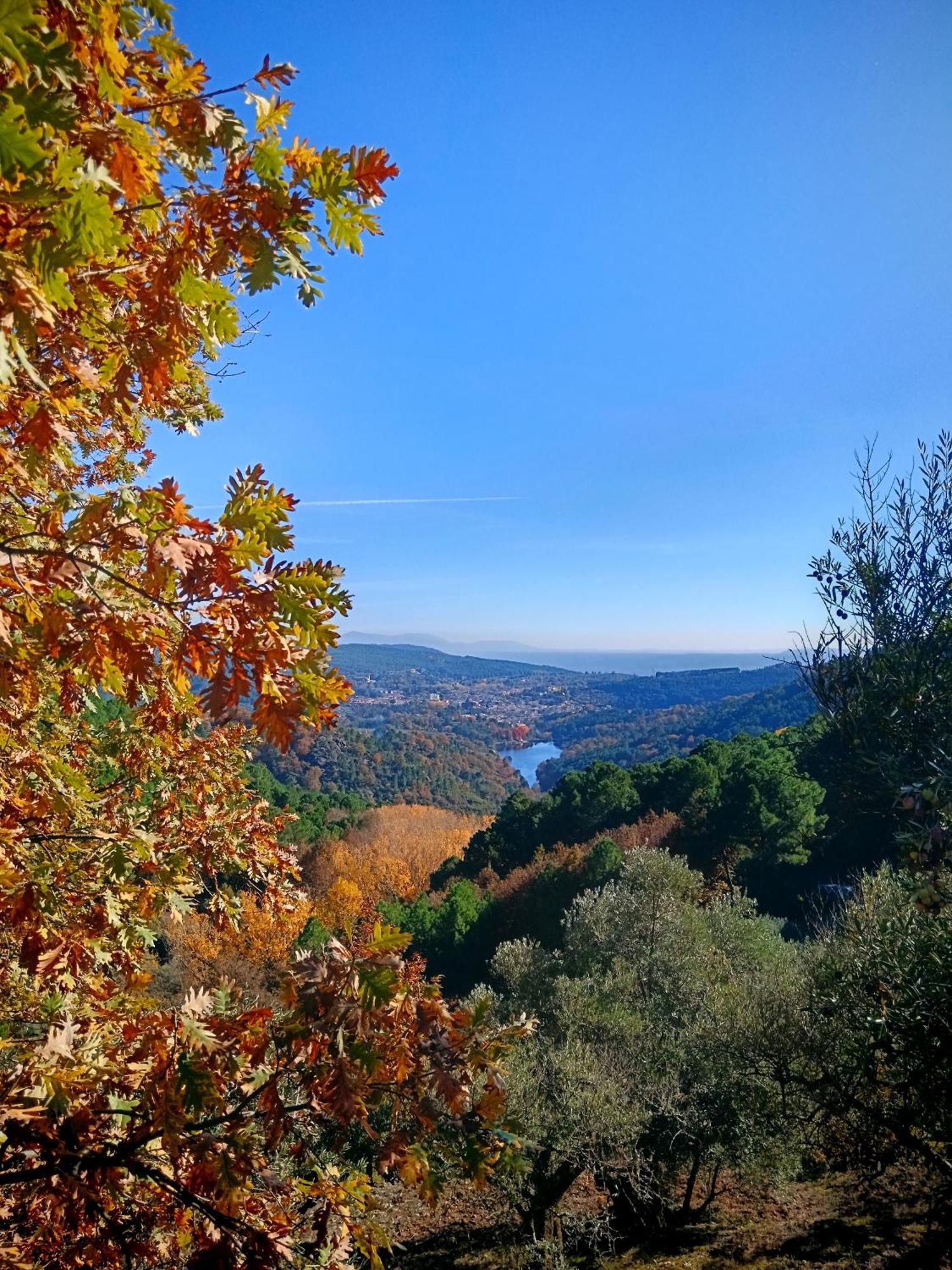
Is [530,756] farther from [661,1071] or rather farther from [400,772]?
[661,1071]

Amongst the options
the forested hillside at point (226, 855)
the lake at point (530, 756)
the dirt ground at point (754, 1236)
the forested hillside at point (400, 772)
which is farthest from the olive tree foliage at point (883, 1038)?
the lake at point (530, 756)

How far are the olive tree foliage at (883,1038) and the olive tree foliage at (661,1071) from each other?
771 millimetres

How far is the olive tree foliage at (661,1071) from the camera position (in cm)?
1033

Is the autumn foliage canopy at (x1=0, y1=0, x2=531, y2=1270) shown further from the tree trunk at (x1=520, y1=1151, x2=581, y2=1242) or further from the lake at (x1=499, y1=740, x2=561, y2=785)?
the lake at (x1=499, y1=740, x2=561, y2=785)

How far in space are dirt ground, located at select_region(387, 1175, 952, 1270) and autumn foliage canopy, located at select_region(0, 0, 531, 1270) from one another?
9.12 m

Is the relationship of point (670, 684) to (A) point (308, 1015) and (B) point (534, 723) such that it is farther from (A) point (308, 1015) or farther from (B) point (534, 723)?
Result: (A) point (308, 1015)

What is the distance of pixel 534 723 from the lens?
517 feet

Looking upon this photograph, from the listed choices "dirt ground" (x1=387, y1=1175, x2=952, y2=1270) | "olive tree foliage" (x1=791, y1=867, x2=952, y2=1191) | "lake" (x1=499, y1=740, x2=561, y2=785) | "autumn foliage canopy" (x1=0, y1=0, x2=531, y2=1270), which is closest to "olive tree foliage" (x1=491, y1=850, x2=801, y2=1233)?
"dirt ground" (x1=387, y1=1175, x2=952, y2=1270)

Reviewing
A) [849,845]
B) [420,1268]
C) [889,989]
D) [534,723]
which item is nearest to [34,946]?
[889,989]

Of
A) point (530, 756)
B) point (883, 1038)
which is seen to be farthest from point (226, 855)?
point (530, 756)

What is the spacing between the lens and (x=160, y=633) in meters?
1.91

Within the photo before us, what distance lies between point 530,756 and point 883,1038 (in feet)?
447

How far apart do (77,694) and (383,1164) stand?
2616mm

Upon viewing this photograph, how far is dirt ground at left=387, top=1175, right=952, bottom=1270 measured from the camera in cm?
930
